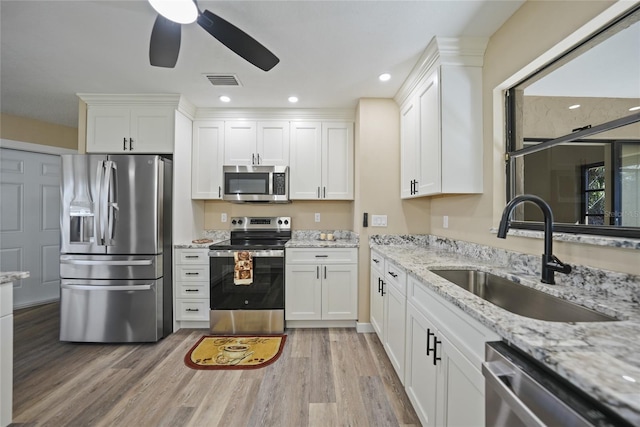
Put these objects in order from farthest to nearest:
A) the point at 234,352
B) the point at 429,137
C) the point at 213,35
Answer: the point at 234,352 < the point at 429,137 < the point at 213,35

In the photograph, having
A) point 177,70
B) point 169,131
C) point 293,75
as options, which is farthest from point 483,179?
point 169,131

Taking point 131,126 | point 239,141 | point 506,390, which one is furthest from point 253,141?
point 506,390

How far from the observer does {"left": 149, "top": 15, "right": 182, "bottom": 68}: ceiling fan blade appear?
1.44 metres

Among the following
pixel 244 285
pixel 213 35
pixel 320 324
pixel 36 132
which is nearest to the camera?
pixel 213 35

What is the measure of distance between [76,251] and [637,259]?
390cm

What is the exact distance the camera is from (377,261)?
250 cm

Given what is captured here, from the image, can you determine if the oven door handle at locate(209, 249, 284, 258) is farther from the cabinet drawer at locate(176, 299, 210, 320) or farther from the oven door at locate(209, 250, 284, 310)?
the cabinet drawer at locate(176, 299, 210, 320)

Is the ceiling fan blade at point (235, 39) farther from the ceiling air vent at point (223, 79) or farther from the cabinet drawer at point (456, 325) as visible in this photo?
the cabinet drawer at point (456, 325)

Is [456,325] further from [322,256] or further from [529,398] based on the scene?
[322,256]

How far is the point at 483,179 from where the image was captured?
1.94 metres

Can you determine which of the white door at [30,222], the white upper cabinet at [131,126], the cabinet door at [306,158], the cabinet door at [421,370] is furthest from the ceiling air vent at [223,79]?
the white door at [30,222]

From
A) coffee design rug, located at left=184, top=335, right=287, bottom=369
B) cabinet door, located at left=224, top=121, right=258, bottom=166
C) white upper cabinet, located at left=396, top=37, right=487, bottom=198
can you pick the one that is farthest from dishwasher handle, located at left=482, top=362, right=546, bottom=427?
cabinet door, located at left=224, top=121, right=258, bottom=166

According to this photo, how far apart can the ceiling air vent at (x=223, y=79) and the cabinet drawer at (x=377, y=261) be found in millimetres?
2111

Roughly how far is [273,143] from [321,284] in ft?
5.73
